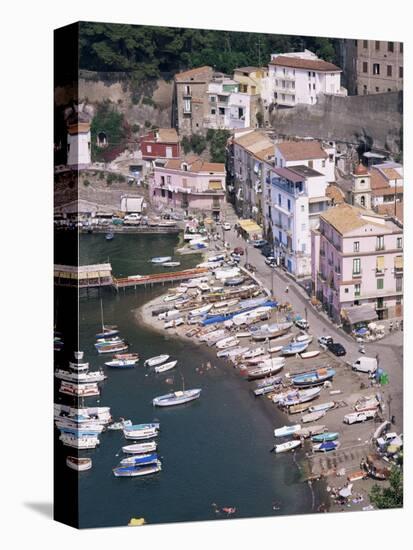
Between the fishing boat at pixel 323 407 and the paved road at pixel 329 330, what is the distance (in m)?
0.45

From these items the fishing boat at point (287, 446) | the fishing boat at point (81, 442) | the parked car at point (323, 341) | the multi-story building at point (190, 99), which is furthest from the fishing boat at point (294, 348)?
the multi-story building at point (190, 99)

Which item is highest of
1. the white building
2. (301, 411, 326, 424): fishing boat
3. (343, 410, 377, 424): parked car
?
the white building

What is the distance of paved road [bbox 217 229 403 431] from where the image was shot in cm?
1455

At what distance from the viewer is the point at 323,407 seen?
14.4 meters

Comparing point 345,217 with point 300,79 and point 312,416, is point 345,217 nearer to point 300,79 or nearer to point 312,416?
point 300,79

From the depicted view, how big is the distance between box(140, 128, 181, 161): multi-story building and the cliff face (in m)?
1.07

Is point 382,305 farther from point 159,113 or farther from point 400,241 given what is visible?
point 159,113

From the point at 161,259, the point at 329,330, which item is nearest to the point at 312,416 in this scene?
the point at 329,330

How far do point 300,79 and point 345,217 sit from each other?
1264 mm

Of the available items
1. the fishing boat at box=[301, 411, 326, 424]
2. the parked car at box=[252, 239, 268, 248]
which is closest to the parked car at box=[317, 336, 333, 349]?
the fishing boat at box=[301, 411, 326, 424]

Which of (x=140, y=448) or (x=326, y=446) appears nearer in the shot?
(x=140, y=448)

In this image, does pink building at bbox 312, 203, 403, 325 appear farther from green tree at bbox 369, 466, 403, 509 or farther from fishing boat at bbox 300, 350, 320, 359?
green tree at bbox 369, 466, 403, 509

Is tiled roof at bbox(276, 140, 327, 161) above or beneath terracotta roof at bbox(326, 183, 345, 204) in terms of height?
above

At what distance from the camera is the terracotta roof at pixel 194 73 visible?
14.2 meters
